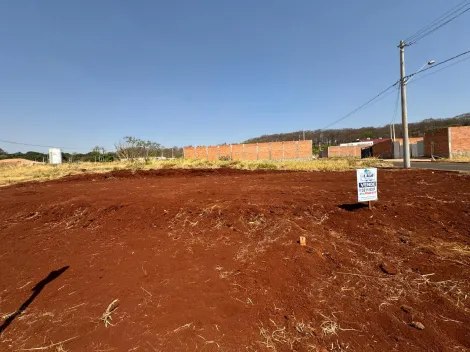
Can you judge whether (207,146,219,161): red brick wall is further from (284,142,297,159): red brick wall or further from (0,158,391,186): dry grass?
(0,158,391,186): dry grass

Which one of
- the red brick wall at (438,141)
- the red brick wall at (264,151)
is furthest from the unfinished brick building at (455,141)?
the red brick wall at (264,151)

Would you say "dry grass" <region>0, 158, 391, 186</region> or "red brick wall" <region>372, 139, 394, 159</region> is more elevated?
"red brick wall" <region>372, 139, 394, 159</region>

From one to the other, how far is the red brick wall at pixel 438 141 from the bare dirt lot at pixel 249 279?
31544mm

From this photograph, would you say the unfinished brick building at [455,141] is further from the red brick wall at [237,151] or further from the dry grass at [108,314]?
the dry grass at [108,314]

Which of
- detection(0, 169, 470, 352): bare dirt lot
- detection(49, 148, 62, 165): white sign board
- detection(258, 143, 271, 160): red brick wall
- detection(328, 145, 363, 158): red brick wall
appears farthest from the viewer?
detection(328, 145, 363, 158): red brick wall

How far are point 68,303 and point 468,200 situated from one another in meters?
7.67

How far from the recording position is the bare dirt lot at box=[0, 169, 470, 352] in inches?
103

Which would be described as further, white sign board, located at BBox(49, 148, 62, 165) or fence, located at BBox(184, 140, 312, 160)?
white sign board, located at BBox(49, 148, 62, 165)

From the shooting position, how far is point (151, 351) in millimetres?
2469

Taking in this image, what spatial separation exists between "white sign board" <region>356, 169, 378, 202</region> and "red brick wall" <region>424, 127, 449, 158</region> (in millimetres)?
32276

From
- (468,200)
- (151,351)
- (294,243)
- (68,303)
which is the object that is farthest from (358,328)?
(468,200)

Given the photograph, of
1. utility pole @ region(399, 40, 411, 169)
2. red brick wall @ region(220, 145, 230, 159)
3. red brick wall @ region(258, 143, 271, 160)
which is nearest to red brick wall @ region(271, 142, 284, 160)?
red brick wall @ region(258, 143, 271, 160)

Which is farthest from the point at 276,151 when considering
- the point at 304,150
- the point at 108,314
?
the point at 108,314

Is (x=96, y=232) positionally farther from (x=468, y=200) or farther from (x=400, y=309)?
(x=468, y=200)
